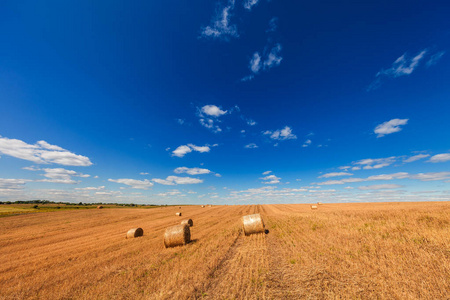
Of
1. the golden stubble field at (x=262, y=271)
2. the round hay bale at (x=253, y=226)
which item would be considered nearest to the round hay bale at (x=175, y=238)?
the golden stubble field at (x=262, y=271)

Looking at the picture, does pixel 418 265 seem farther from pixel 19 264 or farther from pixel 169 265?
pixel 19 264

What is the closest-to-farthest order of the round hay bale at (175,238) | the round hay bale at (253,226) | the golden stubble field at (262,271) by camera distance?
the golden stubble field at (262,271) → the round hay bale at (175,238) → the round hay bale at (253,226)

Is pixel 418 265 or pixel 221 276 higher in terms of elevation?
pixel 418 265

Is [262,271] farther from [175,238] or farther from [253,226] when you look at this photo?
[253,226]

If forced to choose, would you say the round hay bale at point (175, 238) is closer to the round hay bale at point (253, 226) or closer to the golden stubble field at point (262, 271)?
the golden stubble field at point (262, 271)

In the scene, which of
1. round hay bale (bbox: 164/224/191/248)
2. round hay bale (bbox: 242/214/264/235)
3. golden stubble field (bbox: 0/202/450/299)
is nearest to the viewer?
golden stubble field (bbox: 0/202/450/299)

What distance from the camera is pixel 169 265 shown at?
8680 mm

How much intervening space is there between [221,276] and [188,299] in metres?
1.79

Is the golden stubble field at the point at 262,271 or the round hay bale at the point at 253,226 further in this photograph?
the round hay bale at the point at 253,226

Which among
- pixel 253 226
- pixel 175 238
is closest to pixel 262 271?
pixel 175 238

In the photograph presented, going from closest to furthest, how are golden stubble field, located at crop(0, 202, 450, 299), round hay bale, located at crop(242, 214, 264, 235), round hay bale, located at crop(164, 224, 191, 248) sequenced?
1. golden stubble field, located at crop(0, 202, 450, 299)
2. round hay bale, located at crop(164, 224, 191, 248)
3. round hay bale, located at crop(242, 214, 264, 235)

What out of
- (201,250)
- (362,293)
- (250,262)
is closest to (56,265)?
(201,250)

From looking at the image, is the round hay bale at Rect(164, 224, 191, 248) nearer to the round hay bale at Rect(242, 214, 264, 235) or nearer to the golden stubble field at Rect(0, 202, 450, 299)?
the golden stubble field at Rect(0, 202, 450, 299)

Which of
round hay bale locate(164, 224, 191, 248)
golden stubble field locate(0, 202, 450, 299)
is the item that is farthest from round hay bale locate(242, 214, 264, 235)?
round hay bale locate(164, 224, 191, 248)
